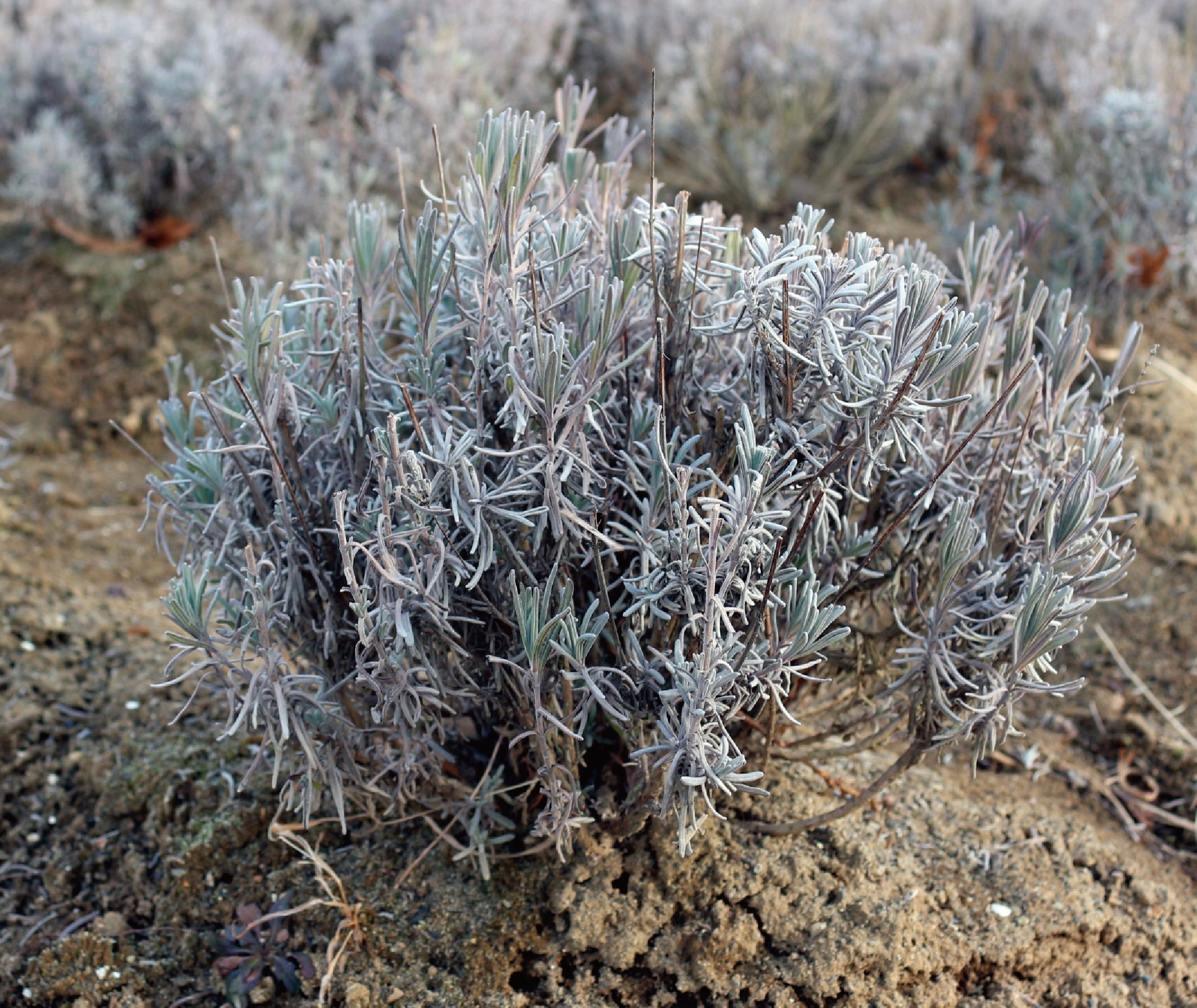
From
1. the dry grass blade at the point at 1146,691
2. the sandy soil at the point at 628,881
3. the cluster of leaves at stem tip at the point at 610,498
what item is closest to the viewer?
the cluster of leaves at stem tip at the point at 610,498

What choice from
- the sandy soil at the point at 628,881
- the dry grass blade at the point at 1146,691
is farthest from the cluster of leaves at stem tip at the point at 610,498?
the dry grass blade at the point at 1146,691

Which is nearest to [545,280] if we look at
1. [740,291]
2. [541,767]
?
[740,291]

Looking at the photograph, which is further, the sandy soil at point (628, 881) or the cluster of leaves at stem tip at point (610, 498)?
the sandy soil at point (628, 881)

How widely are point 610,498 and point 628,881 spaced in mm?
758

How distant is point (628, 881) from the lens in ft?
6.72

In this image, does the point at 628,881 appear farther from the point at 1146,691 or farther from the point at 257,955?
the point at 1146,691

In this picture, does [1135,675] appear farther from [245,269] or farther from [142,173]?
[142,173]

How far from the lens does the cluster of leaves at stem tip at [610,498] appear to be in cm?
162

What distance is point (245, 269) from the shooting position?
448cm

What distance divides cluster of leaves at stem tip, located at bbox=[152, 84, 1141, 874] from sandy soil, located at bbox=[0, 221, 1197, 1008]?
151 mm

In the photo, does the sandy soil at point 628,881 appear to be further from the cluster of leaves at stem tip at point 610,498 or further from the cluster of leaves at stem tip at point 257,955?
the cluster of leaves at stem tip at point 610,498

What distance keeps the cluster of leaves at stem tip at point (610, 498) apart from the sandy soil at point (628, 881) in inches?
5.9

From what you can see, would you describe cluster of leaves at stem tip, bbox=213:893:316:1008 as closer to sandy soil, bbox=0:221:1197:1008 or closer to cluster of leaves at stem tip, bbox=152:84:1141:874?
sandy soil, bbox=0:221:1197:1008

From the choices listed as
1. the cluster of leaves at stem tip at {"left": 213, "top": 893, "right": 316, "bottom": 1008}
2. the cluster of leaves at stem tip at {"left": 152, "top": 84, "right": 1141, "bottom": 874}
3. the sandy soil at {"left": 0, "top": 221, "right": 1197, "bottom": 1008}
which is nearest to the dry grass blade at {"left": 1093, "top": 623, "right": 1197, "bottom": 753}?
the sandy soil at {"left": 0, "top": 221, "right": 1197, "bottom": 1008}
